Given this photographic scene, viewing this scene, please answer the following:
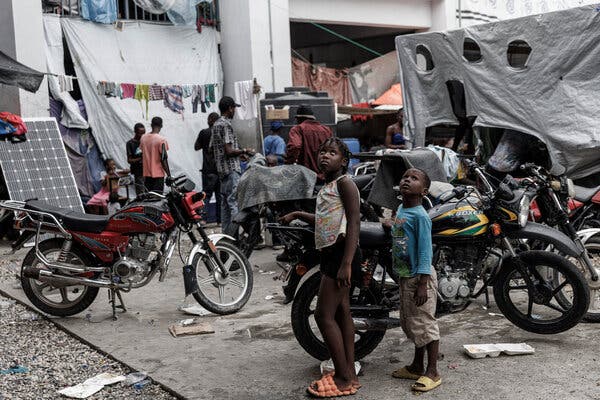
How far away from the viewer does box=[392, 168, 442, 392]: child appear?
4535 mm

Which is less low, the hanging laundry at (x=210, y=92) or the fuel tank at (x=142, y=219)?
the hanging laundry at (x=210, y=92)

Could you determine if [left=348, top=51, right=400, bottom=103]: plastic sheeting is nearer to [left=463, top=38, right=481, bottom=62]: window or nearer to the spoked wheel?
[left=463, top=38, right=481, bottom=62]: window

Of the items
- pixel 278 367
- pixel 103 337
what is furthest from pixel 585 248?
pixel 103 337

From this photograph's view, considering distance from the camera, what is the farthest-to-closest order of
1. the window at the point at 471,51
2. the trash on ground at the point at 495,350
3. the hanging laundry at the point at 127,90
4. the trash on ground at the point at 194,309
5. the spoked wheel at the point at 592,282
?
the hanging laundry at the point at 127,90, the window at the point at 471,51, the trash on ground at the point at 194,309, the spoked wheel at the point at 592,282, the trash on ground at the point at 495,350

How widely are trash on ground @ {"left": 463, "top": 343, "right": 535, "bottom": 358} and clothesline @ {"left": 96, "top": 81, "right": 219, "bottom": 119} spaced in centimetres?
905

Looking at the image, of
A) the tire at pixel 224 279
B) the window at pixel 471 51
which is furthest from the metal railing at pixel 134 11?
the tire at pixel 224 279

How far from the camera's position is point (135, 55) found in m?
13.2

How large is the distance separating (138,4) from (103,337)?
26.9ft

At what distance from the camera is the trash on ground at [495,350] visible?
16.7 ft

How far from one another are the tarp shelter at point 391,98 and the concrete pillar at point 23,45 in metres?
7.33

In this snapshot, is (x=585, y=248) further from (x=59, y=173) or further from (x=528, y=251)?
(x=59, y=173)

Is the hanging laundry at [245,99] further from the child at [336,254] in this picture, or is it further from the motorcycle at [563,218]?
the child at [336,254]

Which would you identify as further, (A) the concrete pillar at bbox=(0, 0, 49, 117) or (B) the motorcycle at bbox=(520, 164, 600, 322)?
(A) the concrete pillar at bbox=(0, 0, 49, 117)

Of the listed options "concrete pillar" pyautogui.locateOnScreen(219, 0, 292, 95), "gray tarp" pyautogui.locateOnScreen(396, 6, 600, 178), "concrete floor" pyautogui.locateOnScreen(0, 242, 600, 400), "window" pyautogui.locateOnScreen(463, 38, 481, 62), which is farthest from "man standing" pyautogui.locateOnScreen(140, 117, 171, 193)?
"concrete floor" pyautogui.locateOnScreen(0, 242, 600, 400)
